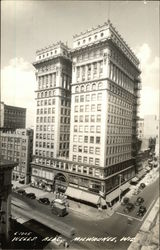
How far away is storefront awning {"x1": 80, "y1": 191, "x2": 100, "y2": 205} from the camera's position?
42175 millimetres

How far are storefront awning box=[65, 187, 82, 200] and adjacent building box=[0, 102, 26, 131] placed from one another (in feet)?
205

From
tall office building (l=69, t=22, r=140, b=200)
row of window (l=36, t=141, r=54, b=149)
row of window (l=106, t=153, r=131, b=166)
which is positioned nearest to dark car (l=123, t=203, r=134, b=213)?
tall office building (l=69, t=22, r=140, b=200)

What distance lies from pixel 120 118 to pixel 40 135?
24.1 metres

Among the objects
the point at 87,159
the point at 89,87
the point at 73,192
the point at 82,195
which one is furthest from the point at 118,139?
the point at 73,192

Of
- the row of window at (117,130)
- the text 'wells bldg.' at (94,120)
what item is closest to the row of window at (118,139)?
the text 'wells bldg.' at (94,120)

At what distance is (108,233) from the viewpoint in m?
31.0

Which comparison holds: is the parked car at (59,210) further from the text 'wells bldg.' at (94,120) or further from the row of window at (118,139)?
the row of window at (118,139)

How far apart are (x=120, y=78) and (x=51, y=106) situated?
68.6 feet

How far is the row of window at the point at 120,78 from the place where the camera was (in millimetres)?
46581

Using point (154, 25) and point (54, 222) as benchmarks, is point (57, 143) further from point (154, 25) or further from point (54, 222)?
point (154, 25)

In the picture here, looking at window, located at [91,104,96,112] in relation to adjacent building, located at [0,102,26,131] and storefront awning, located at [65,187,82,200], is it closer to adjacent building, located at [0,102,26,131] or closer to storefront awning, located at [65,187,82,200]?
storefront awning, located at [65,187,82,200]

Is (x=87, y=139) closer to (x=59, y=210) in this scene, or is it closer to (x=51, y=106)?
(x=51, y=106)

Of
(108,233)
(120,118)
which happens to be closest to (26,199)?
(108,233)

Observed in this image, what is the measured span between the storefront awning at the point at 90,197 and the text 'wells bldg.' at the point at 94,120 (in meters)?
0.25
